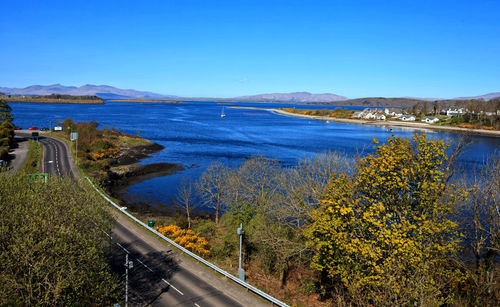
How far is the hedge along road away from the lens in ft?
69.3

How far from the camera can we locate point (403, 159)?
19.2m

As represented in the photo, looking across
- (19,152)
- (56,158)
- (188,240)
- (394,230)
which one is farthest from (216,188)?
(19,152)

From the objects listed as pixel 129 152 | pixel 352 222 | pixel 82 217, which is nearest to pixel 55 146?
pixel 129 152

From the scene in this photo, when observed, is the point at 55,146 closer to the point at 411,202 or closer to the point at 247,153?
the point at 247,153

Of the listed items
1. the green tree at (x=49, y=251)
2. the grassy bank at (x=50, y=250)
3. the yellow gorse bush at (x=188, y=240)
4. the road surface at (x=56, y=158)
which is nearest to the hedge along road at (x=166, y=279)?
the yellow gorse bush at (x=188, y=240)

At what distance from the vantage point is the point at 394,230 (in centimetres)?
1708

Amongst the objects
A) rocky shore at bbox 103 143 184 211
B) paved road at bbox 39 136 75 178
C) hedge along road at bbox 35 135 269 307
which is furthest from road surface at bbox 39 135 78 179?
hedge along road at bbox 35 135 269 307

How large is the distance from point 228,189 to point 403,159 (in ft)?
85.8

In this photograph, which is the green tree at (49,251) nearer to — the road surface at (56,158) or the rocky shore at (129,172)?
the rocky shore at (129,172)

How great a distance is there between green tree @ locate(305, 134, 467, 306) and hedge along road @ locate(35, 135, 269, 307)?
7.15m

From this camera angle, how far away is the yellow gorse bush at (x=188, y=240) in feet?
94.1

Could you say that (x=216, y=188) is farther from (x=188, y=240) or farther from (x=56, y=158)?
Result: (x=56, y=158)

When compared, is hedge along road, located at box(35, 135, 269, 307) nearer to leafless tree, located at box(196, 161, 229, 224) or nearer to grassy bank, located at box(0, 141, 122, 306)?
grassy bank, located at box(0, 141, 122, 306)

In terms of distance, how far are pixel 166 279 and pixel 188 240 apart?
6.56 meters
